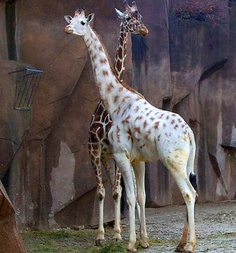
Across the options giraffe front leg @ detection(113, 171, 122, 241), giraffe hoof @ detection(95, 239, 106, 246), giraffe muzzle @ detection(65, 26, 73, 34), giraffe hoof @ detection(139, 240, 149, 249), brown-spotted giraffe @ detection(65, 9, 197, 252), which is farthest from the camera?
giraffe front leg @ detection(113, 171, 122, 241)

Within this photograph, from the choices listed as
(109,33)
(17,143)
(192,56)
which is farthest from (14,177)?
(192,56)

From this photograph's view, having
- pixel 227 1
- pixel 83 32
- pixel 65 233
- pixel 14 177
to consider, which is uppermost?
pixel 227 1

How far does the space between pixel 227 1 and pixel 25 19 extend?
4.27m

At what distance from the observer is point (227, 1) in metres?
11.3

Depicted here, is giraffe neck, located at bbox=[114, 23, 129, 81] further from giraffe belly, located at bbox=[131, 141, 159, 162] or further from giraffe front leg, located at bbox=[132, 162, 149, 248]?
giraffe belly, located at bbox=[131, 141, 159, 162]

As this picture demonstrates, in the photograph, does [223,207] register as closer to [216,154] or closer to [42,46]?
Answer: [216,154]

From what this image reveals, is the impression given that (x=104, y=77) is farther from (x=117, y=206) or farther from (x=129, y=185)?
(x=117, y=206)

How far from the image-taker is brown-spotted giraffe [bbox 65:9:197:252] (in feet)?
20.4

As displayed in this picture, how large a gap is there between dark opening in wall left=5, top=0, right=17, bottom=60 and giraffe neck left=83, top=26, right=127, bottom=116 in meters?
1.06

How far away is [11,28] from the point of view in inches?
311

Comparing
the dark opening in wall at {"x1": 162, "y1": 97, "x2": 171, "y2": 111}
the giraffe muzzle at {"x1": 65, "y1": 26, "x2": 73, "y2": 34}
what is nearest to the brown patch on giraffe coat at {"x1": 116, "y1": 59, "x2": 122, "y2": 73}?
the giraffe muzzle at {"x1": 65, "y1": 26, "x2": 73, "y2": 34}

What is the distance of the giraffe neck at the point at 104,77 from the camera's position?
276 inches

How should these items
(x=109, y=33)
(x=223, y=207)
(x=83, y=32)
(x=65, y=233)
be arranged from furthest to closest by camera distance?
(x=223, y=207), (x=109, y=33), (x=65, y=233), (x=83, y=32)

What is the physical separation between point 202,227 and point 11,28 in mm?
2944
